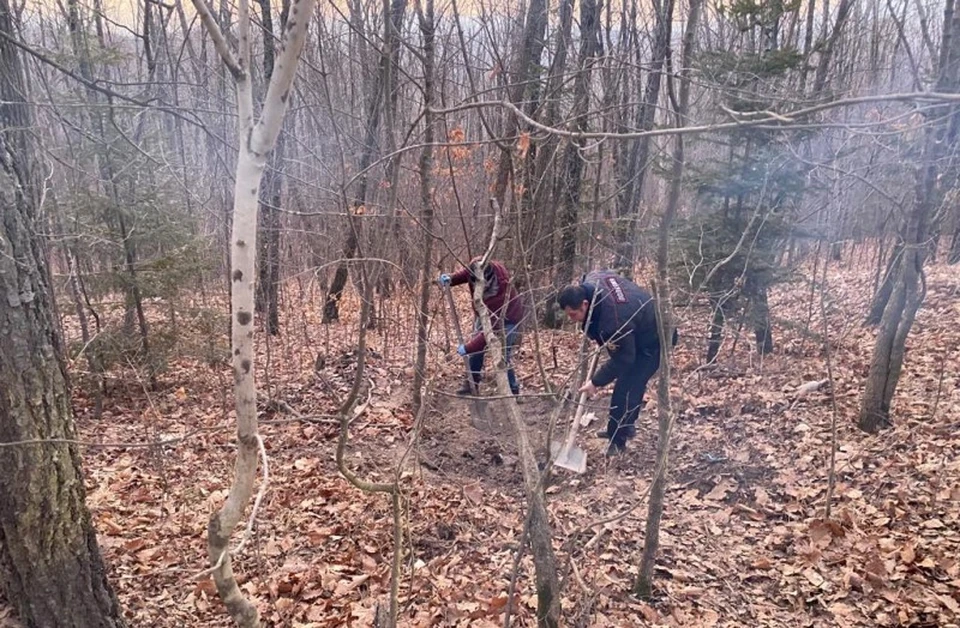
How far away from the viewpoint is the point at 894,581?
325 cm

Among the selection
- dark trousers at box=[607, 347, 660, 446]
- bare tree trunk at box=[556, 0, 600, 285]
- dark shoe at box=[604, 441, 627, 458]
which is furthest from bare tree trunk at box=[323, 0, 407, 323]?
dark shoe at box=[604, 441, 627, 458]

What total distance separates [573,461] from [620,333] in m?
1.18

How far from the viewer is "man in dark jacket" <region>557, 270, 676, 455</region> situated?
183 inches

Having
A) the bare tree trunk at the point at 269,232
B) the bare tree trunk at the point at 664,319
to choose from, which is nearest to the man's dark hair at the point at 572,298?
the bare tree trunk at the point at 664,319

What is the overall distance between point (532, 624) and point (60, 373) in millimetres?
2714

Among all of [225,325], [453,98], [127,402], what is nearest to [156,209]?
[225,325]

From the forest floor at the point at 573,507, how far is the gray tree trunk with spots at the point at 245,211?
197 mm

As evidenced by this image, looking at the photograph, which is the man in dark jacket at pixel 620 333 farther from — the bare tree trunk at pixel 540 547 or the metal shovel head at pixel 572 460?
the bare tree trunk at pixel 540 547

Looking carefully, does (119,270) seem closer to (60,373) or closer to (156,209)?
(156,209)

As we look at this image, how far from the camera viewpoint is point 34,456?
232 centimetres

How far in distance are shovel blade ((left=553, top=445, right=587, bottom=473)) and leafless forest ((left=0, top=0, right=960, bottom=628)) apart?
0.12 m

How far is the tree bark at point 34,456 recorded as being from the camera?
2.22 meters

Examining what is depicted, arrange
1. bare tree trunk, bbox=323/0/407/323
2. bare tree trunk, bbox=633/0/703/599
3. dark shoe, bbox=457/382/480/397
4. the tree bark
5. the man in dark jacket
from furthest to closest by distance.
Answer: bare tree trunk, bbox=323/0/407/323 → dark shoe, bbox=457/382/480/397 → the man in dark jacket → bare tree trunk, bbox=633/0/703/599 → the tree bark

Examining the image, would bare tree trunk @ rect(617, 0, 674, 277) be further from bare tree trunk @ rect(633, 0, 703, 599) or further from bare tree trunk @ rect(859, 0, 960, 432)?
bare tree trunk @ rect(633, 0, 703, 599)
